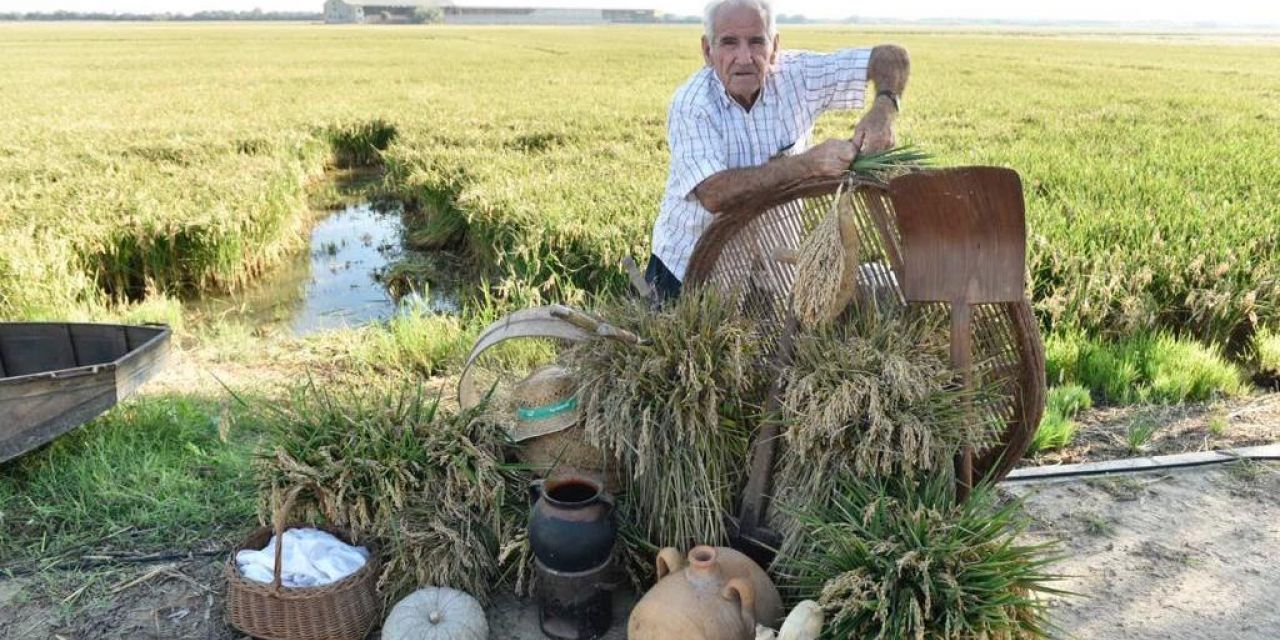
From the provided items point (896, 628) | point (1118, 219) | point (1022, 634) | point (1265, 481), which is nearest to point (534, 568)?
point (896, 628)

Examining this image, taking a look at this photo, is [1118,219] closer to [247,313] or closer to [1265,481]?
[1265,481]

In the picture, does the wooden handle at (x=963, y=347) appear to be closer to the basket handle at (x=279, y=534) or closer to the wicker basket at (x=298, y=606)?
the wicker basket at (x=298, y=606)

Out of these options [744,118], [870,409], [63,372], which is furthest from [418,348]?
[870,409]

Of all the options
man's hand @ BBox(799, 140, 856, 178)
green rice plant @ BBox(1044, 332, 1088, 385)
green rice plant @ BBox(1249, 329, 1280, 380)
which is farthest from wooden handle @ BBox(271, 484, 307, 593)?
green rice plant @ BBox(1249, 329, 1280, 380)

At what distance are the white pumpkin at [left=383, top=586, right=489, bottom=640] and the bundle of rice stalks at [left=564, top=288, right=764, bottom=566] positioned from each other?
1.95 feet

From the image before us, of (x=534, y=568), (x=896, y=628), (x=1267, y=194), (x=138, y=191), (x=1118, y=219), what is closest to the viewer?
(x=896, y=628)

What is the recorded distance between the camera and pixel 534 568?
9.97ft

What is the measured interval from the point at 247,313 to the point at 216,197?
147 centimetres

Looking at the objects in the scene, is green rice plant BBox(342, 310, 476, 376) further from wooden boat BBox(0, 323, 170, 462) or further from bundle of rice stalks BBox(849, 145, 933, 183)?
bundle of rice stalks BBox(849, 145, 933, 183)

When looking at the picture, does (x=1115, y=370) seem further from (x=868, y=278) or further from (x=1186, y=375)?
(x=868, y=278)

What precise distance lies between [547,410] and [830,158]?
1275 millimetres

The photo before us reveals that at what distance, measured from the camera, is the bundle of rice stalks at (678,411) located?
113 inches

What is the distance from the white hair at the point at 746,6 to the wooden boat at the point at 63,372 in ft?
9.17

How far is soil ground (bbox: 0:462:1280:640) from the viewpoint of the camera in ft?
9.54
